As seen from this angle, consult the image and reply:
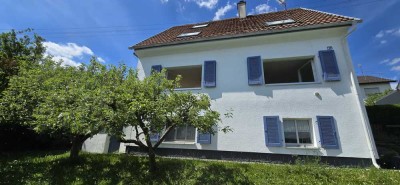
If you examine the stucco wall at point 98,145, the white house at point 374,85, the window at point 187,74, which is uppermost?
the white house at point 374,85

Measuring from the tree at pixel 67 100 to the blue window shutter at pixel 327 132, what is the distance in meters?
7.98

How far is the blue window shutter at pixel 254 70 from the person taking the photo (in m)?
9.31

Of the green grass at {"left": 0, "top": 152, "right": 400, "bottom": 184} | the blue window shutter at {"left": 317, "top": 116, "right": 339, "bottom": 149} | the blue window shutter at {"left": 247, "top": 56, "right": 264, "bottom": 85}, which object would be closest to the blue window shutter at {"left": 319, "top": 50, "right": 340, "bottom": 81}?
the blue window shutter at {"left": 317, "top": 116, "right": 339, "bottom": 149}

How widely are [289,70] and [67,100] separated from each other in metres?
11.5

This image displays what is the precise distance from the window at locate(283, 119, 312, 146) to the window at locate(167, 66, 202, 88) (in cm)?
566

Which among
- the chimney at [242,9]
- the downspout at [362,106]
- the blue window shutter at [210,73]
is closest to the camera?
the downspout at [362,106]

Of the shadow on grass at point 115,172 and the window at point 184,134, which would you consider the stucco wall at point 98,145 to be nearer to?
the shadow on grass at point 115,172

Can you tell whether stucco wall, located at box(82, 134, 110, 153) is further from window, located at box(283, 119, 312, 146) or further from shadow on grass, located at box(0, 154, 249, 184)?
window, located at box(283, 119, 312, 146)

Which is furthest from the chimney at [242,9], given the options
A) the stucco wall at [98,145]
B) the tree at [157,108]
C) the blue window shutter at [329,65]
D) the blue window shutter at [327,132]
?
the stucco wall at [98,145]

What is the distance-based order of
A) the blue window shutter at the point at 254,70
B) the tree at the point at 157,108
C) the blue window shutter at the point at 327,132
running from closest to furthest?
1. the tree at the point at 157,108
2. the blue window shutter at the point at 327,132
3. the blue window shutter at the point at 254,70

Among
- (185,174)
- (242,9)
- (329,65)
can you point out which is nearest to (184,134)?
(185,174)

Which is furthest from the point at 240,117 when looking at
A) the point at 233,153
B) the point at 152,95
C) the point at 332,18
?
the point at 332,18

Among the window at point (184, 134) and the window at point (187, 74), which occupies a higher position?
the window at point (187, 74)

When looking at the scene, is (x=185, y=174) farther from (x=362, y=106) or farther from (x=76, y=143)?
(x=362, y=106)
